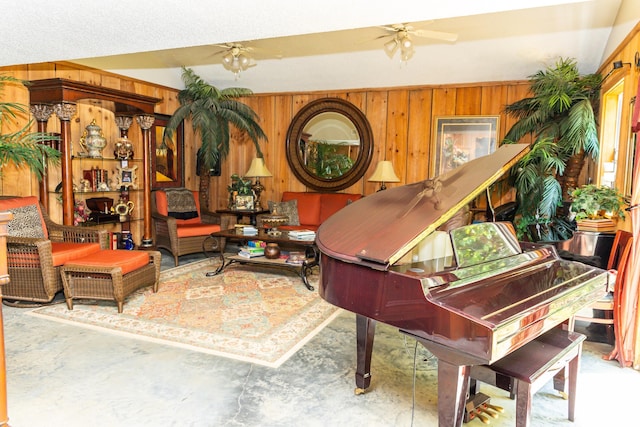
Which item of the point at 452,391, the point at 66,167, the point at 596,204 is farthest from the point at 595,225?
the point at 66,167

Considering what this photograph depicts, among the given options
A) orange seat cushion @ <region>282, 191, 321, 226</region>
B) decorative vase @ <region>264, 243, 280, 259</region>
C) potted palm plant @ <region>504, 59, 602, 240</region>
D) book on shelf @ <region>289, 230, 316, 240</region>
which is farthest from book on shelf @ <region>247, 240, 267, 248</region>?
potted palm plant @ <region>504, 59, 602, 240</region>

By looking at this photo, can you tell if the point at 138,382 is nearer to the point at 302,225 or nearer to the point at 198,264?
the point at 198,264

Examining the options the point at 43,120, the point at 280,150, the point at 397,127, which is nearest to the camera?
the point at 43,120

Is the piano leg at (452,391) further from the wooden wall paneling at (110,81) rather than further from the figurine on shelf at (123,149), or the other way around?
the wooden wall paneling at (110,81)

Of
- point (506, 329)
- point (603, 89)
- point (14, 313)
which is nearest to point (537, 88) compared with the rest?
point (603, 89)

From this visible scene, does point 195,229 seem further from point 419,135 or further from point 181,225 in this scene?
point 419,135

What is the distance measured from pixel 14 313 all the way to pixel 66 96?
2235 mm

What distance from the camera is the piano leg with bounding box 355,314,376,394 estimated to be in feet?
7.61

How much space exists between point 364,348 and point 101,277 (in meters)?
2.47

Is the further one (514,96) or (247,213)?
(247,213)

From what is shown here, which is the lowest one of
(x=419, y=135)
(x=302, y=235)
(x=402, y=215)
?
(x=302, y=235)

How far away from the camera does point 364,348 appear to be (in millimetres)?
2350

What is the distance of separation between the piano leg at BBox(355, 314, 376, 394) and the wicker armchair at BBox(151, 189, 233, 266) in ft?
10.7

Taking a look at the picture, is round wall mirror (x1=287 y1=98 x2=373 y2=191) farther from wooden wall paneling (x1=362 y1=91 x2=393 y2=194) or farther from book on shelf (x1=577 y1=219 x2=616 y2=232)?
book on shelf (x1=577 y1=219 x2=616 y2=232)
